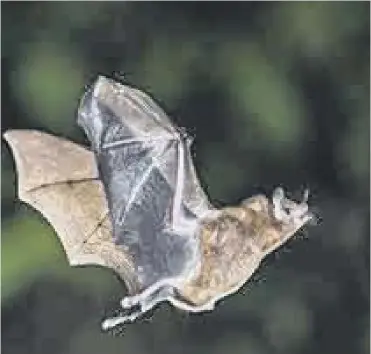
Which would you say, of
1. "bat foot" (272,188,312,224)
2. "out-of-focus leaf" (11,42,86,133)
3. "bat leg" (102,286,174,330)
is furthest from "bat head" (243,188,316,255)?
"out-of-focus leaf" (11,42,86,133)

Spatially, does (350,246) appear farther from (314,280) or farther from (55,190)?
(55,190)

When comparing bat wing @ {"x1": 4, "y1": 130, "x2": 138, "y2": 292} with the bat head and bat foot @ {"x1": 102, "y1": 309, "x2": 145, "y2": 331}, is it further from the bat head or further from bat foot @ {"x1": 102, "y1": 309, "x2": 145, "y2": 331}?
the bat head

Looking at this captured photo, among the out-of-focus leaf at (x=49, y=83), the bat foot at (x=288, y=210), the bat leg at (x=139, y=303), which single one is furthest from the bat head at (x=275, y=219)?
the out-of-focus leaf at (x=49, y=83)

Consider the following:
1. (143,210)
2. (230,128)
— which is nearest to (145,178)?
(143,210)

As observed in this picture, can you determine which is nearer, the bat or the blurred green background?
the bat

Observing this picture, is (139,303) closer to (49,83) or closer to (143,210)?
(143,210)

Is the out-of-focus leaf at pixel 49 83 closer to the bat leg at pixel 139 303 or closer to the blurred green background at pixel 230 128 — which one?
the blurred green background at pixel 230 128
